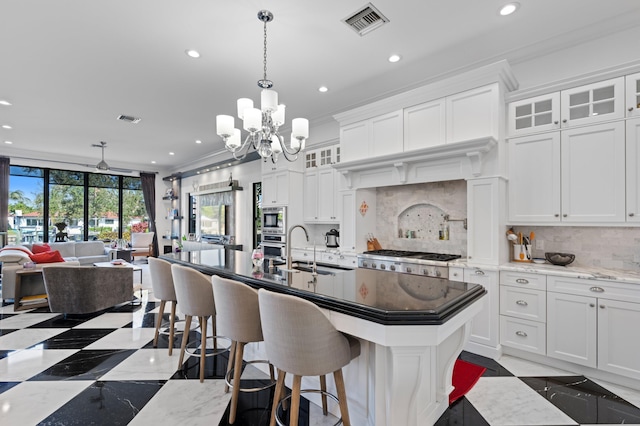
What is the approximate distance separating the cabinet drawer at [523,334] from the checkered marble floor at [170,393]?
0.50 feet

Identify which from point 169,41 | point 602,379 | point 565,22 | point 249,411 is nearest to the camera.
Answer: point 249,411

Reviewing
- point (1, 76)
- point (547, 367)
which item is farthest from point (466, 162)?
point (1, 76)

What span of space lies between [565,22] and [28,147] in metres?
10.3

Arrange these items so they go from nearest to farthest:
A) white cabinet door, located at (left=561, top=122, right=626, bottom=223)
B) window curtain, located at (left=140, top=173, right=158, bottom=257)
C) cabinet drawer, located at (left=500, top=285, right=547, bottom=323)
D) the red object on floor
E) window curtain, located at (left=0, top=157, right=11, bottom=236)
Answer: the red object on floor
white cabinet door, located at (left=561, top=122, right=626, bottom=223)
cabinet drawer, located at (left=500, top=285, right=547, bottom=323)
window curtain, located at (left=0, top=157, right=11, bottom=236)
window curtain, located at (left=140, top=173, right=158, bottom=257)

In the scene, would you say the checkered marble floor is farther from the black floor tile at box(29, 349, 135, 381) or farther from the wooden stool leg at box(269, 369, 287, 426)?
the wooden stool leg at box(269, 369, 287, 426)

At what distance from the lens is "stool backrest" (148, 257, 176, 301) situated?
296 cm

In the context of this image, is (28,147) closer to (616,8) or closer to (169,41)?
(169,41)

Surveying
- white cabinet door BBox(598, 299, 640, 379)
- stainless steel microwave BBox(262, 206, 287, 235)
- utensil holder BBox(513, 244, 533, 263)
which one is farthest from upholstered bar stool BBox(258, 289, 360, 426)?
stainless steel microwave BBox(262, 206, 287, 235)

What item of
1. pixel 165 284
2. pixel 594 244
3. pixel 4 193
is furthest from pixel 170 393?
pixel 4 193

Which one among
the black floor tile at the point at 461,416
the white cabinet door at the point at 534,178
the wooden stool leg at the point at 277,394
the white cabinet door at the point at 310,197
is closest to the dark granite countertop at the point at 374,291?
the wooden stool leg at the point at 277,394

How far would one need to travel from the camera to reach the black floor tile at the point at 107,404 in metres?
2.06

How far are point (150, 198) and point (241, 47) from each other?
8351 mm

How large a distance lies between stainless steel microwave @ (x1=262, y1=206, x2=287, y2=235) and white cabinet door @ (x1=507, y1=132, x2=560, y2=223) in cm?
351

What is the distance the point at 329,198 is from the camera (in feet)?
16.9
